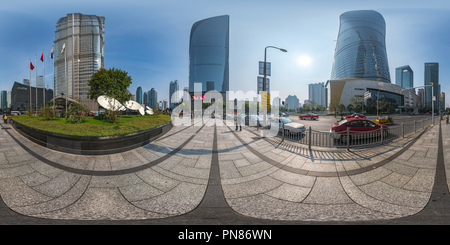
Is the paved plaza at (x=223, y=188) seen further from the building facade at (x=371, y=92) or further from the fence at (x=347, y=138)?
the building facade at (x=371, y=92)

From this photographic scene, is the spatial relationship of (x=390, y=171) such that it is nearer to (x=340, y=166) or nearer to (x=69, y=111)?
(x=340, y=166)

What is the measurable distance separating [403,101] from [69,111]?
3918 inches

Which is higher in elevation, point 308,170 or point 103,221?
point 308,170

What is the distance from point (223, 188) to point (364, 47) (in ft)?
311

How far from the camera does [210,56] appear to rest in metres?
85.8

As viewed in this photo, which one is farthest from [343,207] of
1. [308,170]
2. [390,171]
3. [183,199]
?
[183,199]

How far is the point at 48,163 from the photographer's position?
392 cm

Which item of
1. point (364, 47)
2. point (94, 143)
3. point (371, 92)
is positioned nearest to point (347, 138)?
point (94, 143)

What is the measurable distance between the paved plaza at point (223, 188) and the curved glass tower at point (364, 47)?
82566 millimetres

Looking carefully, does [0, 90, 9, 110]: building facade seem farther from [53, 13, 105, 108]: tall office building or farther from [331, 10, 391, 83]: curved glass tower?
[331, 10, 391, 83]: curved glass tower

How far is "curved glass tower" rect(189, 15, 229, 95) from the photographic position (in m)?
84.1

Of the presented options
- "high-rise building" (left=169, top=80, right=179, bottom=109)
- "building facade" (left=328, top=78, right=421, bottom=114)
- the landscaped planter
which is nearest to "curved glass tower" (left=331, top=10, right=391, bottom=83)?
"building facade" (left=328, top=78, right=421, bottom=114)

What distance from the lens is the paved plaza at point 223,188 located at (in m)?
2.35

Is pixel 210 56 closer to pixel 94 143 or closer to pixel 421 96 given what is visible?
pixel 94 143
